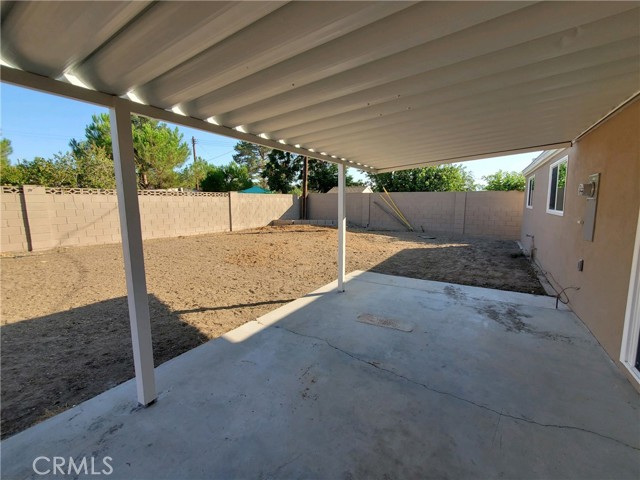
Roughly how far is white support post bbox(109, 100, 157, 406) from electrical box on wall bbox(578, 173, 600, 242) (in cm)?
429

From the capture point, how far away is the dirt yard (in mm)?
2459

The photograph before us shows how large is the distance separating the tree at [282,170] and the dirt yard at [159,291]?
43.2 ft

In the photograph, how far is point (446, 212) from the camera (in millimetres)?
11945

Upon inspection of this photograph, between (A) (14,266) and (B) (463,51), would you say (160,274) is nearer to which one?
(A) (14,266)

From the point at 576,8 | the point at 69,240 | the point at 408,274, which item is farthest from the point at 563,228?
the point at 69,240

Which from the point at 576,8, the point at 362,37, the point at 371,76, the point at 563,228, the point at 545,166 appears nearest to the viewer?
the point at 576,8

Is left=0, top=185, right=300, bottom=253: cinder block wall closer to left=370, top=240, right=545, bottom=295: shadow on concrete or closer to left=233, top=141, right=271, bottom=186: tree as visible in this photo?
left=370, top=240, right=545, bottom=295: shadow on concrete

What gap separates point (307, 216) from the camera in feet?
53.4

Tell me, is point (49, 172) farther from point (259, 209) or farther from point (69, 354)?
point (69, 354)

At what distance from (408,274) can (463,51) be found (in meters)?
4.70

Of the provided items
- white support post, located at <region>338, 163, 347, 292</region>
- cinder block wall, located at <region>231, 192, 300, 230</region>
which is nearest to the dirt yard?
white support post, located at <region>338, 163, 347, 292</region>

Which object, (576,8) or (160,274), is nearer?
(576,8)

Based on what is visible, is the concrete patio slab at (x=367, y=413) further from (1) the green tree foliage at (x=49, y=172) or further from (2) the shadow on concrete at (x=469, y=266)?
(1) the green tree foliage at (x=49, y=172)

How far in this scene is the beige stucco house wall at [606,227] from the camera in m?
2.34
